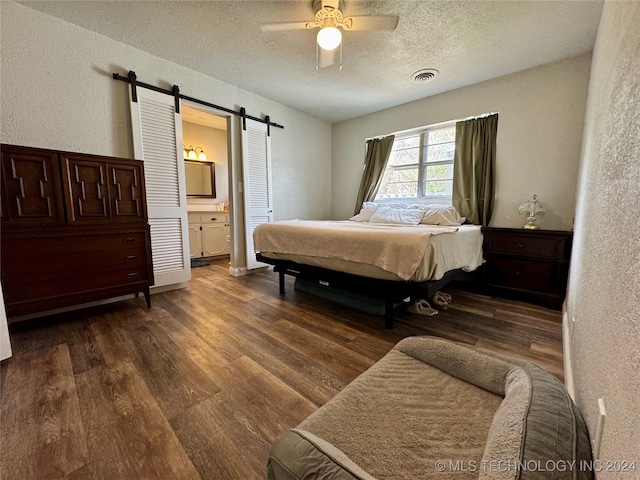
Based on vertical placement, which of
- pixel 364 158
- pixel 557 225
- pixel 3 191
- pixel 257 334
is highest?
pixel 364 158

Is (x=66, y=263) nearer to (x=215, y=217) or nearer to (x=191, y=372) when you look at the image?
(x=191, y=372)

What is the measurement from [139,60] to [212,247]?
10.3 feet

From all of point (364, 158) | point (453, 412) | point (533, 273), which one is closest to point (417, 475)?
point (453, 412)

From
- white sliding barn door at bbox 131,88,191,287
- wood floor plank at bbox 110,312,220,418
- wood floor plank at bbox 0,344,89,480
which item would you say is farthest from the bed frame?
wood floor plank at bbox 0,344,89,480

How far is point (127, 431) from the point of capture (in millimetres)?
1124

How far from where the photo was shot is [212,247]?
5.03 meters

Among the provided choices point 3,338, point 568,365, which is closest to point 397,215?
point 568,365

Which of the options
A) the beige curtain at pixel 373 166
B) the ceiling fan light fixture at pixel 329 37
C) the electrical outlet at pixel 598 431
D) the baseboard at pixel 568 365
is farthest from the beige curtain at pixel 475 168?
the electrical outlet at pixel 598 431

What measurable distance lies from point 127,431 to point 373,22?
9.62ft

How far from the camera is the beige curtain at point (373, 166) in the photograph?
4113 millimetres

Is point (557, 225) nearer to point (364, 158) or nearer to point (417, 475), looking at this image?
point (364, 158)

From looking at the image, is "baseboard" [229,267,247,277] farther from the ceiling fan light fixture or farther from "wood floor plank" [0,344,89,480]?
the ceiling fan light fixture

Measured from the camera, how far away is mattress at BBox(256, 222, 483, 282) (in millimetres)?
1817

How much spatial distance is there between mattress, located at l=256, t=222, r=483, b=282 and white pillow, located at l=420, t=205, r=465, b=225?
1.17 feet
